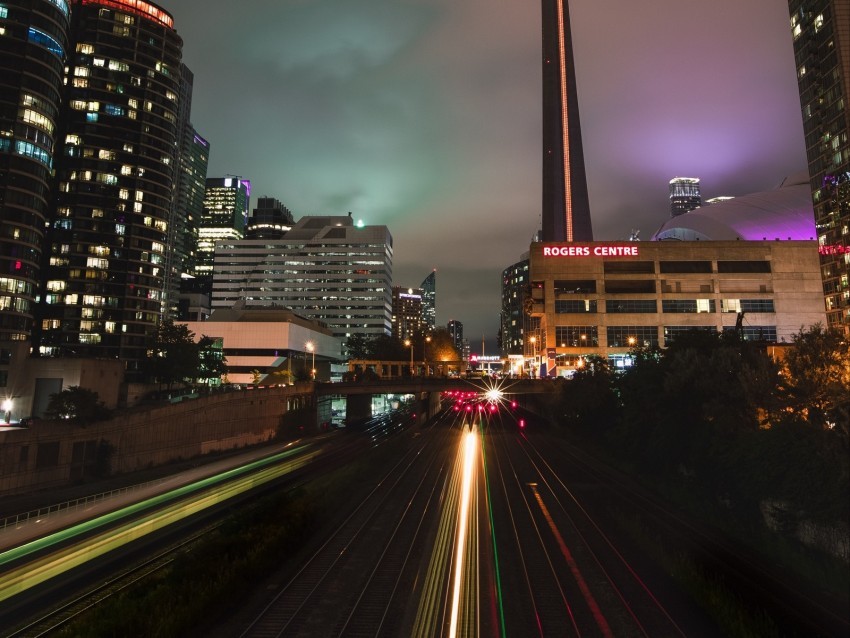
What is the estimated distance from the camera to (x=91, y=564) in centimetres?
2503

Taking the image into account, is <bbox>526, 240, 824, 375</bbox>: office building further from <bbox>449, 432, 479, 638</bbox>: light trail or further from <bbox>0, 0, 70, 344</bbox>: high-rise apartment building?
<bbox>0, 0, 70, 344</bbox>: high-rise apartment building

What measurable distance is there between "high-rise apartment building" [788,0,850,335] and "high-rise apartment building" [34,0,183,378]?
15312 centimetres

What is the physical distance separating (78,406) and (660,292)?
10872 cm

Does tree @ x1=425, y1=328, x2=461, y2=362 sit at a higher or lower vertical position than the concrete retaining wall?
higher

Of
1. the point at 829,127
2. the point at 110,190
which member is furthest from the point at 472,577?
the point at 829,127

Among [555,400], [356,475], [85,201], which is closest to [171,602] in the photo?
[356,475]

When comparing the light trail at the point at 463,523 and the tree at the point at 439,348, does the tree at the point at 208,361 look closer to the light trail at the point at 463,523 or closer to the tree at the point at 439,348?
the light trail at the point at 463,523

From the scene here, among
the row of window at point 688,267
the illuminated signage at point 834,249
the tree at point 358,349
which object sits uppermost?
the illuminated signage at point 834,249

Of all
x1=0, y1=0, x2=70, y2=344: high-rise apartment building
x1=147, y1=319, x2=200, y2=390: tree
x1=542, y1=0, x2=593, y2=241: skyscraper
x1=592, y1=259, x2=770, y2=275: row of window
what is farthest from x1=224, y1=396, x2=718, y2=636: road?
x1=542, y1=0, x2=593, y2=241: skyscraper

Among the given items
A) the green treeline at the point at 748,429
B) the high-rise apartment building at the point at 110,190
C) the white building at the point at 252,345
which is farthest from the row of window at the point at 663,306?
the high-rise apartment building at the point at 110,190

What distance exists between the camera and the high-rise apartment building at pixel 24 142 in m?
79.1

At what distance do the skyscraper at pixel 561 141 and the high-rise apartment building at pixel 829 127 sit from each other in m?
69.4

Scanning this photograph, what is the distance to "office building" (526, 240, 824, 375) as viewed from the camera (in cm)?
10781

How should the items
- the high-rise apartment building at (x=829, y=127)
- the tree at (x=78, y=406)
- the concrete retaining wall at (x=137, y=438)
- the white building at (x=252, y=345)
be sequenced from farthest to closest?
the white building at (x=252, y=345), the high-rise apartment building at (x=829, y=127), the tree at (x=78, y=406), the concrete retaining wall at (x=137, y=438)
